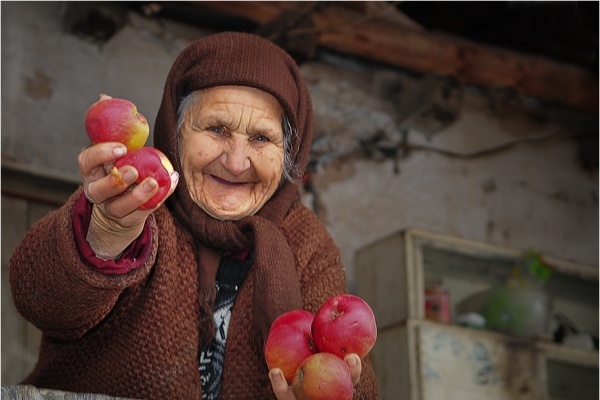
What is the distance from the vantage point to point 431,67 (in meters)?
4.34

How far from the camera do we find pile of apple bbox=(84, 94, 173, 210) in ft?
6.32

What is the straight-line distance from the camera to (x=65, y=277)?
207 cm

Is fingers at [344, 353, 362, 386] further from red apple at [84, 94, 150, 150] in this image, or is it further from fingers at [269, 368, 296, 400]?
red apple at [84, 94, 150, 150]

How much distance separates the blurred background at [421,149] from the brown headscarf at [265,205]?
1.28 metres

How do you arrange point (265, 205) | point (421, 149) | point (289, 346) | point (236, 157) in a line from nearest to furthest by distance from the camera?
point (289, 346) → point (236, 157) → point (265, 205) → point (421, 149)

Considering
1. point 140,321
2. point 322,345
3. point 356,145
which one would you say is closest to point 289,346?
point 322,345

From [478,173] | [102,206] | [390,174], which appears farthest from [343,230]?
[102,206]

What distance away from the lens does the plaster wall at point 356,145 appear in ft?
12.3

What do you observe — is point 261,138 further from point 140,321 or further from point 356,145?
point 356,145

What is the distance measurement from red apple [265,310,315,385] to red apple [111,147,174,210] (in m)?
0.35

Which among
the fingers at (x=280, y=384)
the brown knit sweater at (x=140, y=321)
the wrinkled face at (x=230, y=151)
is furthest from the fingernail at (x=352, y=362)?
the wrinkled face at (x=230, y=151)

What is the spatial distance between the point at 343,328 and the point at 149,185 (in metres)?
0.46

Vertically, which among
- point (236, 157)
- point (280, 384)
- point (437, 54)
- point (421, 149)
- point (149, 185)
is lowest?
point (421, 149)

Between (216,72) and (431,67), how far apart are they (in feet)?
6.77
